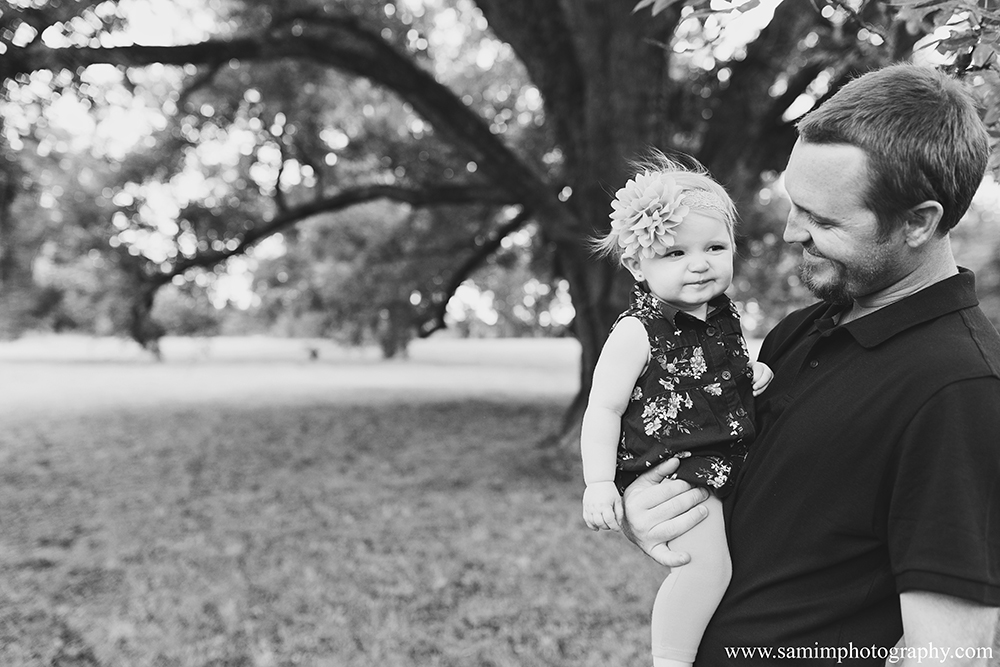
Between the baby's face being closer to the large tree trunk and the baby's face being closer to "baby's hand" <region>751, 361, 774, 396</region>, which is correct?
"baby's hand" <region>751, 361, 774, 396</region>

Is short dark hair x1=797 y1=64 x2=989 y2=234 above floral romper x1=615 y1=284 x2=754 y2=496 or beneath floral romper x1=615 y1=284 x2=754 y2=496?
above

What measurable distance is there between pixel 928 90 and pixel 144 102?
11551mm

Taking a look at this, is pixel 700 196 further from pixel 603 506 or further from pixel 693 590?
pixel 693 590

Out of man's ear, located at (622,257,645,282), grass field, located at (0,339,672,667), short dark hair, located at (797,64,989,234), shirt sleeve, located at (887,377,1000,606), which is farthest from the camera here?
grass field, located at (0,339,672,667)

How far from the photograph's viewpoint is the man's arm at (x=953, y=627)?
3.93ft

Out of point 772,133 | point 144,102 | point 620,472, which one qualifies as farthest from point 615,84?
point 144,102

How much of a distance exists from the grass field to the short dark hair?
329cm

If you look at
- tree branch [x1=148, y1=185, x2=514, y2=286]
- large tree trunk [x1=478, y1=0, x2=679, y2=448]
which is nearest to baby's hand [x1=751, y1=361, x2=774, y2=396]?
large tree trunk [x1=478, y1=0, x2=679, y2=448]

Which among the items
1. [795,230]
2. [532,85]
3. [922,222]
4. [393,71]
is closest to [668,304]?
[795,230]

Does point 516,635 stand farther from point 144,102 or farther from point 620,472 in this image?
point 144,102

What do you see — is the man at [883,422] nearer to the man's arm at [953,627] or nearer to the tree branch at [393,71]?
the man's arm at [953,627]

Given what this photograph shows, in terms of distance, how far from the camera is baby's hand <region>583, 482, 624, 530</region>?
1.75 meters

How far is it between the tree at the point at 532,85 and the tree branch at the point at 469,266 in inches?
48.1

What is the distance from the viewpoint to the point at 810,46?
8.58 m
